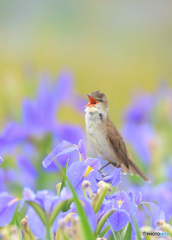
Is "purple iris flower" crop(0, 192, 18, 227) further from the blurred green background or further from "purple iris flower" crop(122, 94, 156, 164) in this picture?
the blurred green background

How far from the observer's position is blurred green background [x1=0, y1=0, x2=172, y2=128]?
10031 mm

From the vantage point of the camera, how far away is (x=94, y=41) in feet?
45.3

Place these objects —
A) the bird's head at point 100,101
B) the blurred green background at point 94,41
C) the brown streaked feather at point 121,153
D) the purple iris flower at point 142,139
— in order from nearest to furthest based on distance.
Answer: the brown streaked feather at point 121,153 < the bird's head at point 100,101 < the purple iris flower at point 142,139 < the blurred green background at point 94,41

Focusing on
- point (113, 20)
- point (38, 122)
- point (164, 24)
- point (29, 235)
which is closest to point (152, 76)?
point (164, 24)

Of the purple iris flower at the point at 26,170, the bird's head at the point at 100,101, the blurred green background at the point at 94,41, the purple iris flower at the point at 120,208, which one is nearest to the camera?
the purple iris flower at the point at 120,208

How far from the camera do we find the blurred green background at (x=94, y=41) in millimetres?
10031

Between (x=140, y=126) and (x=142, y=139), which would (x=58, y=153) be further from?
(x=140, y=126)

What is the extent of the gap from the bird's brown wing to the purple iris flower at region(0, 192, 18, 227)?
21.0 inches

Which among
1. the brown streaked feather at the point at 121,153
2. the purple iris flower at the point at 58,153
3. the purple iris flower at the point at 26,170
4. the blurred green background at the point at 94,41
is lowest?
the purple iris flower at the point at 58,153

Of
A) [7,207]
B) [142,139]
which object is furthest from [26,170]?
[7,207]

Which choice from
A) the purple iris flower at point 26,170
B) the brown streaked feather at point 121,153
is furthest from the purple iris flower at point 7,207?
the purple iris flower at point 26,170

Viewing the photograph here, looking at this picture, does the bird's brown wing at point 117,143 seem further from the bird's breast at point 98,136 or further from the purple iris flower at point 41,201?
the purple iris flower at point 41,201

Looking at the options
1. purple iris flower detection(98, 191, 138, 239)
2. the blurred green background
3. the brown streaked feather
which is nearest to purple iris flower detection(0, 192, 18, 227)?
purple iris flower detection(98, 191, 138, 239)

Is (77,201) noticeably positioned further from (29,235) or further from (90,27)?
(90,27)
